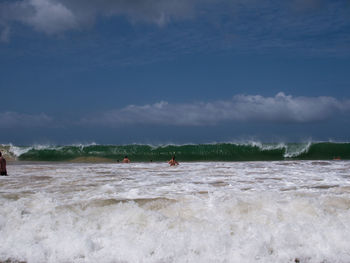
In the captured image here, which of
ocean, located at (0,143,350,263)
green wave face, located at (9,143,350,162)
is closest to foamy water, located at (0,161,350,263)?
ocean, located at (0,143,350,263)

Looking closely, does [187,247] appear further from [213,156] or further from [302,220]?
[213,156]

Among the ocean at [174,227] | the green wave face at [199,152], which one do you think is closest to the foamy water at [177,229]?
the ocean at [174,227]

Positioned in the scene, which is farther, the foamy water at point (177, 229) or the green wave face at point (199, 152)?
→ the green wave face at point (199, 152)

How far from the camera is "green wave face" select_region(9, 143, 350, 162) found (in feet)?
111

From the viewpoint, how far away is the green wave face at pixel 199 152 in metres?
33.8

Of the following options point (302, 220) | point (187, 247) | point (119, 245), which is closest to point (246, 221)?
point (302, 220)

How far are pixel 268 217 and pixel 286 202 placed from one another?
90cm

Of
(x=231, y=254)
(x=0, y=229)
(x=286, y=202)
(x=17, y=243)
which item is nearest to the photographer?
(x=231, y=254)

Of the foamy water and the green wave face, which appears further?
the green wave face

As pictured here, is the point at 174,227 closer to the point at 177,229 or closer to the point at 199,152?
the point at 177,229

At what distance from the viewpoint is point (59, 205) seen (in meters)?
5.82

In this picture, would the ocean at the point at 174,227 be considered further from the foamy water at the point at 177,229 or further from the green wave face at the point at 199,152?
the green wave face at the point at 199,152

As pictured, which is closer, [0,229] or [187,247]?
[187,247]

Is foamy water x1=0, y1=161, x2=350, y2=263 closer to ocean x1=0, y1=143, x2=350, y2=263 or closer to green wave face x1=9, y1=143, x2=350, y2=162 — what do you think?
ocean x1=0, y1=143, x2=350, y2=263
